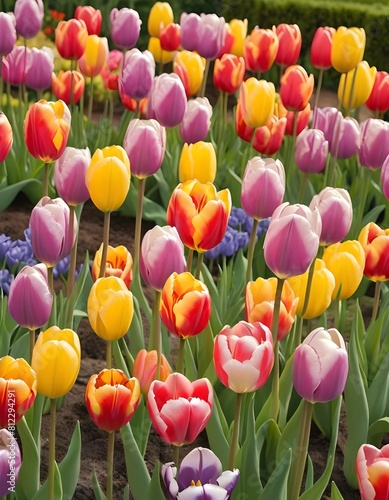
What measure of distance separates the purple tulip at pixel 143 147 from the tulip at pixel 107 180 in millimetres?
279

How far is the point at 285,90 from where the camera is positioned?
12.0 feet

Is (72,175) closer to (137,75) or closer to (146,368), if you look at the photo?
(146,368)

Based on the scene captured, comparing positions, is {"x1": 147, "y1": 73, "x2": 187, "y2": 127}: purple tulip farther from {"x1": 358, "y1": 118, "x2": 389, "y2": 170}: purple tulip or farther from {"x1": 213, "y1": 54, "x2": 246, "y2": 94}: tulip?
{"x1": 213, "y1": 54, "x2": 246, "y2": 94}: tulip

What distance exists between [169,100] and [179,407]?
1594mm

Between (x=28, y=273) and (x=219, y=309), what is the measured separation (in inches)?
43.0

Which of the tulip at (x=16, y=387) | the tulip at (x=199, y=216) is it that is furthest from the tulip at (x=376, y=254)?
the tulip at (x=16, y=387)

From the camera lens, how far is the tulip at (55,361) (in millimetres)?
1653

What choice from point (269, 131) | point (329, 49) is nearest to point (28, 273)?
point (269, 131)

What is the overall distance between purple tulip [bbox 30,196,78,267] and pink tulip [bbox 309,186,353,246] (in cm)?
63

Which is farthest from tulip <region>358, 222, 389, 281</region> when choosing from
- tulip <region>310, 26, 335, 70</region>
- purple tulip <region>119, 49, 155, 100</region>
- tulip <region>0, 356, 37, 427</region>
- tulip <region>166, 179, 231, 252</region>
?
tulip <region>310, 26, 335, 70</region>

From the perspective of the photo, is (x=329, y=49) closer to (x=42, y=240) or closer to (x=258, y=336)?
(x=42, y=240)

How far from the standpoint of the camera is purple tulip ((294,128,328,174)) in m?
3.29

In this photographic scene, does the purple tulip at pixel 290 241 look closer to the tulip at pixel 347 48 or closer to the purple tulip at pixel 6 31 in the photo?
the tulip at pixel 347 48

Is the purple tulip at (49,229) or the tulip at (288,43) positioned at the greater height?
the purple tulip at (49,229)
